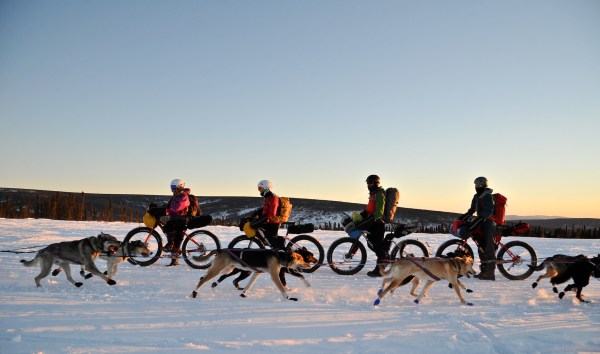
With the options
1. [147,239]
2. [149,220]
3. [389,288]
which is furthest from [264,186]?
[389,288]

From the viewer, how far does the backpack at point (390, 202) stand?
999 centimetres

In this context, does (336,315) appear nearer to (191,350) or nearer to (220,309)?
(220,309)

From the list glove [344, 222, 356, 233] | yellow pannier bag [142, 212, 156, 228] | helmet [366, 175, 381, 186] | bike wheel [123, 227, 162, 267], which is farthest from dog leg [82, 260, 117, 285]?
helmet [366, 175, 381, 186]

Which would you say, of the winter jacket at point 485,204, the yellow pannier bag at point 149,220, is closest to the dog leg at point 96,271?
the yellow pannier bag at point 149,220

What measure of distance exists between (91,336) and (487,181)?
331 inches

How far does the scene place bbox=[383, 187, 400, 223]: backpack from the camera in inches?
393

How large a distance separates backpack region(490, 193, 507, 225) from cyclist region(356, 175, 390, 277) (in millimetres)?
2557

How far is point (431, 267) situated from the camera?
7027 millimetres

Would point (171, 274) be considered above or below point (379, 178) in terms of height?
below

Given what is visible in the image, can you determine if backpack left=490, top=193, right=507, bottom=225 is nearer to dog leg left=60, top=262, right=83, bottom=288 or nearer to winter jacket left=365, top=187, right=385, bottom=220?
winter jacket left=365, top=187, right=385, bottom=220

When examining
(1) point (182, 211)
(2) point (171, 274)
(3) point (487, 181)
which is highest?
(3) point (487, 181)

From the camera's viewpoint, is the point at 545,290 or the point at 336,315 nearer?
the point at 336,315

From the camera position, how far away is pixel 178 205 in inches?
412

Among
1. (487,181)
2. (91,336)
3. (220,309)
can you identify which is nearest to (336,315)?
(220,309)
